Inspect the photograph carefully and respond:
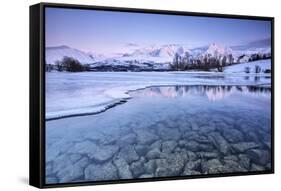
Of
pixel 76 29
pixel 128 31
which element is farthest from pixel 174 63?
pixel 76 29

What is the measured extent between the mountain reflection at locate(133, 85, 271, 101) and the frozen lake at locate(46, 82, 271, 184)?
1 centimetres

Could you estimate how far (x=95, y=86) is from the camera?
267 inches

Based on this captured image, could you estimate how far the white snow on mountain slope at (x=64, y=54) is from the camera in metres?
6.51

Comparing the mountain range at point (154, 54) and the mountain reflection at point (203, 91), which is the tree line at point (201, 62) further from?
the mountain reflection at point (203, 91)

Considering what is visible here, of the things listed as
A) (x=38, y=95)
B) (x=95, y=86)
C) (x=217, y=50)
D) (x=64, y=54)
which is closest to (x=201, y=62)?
(x=217, y=50)

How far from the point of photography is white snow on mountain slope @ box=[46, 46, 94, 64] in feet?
21.4

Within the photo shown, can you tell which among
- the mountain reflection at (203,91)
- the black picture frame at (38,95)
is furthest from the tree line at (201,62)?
the black picture frame at (38,95)

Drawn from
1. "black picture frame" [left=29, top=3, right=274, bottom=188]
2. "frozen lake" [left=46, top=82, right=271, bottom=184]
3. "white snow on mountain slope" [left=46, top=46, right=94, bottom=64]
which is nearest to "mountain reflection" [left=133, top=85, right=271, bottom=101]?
"frozen lake" [left=46, top=82, right=271, bottom=184]

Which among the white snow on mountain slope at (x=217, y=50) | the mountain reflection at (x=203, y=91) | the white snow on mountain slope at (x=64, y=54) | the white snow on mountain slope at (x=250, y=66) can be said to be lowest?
the mountain reflection at (x=203, y=91)

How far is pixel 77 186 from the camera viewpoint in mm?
6617

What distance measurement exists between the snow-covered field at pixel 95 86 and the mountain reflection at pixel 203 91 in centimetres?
6

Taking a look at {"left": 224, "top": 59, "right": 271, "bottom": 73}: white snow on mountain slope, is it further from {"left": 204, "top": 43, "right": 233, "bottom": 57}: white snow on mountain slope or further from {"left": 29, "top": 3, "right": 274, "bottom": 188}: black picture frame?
{"left": 29, "top": 3, "right": 274, "bottom": 188}: black picture frame

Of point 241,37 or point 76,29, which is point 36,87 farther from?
point 241,37

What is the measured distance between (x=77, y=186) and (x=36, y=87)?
3.71 feet
